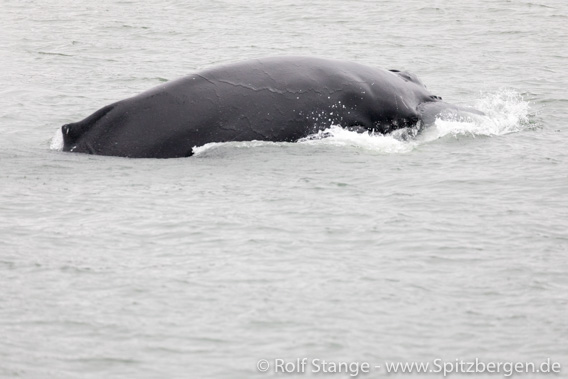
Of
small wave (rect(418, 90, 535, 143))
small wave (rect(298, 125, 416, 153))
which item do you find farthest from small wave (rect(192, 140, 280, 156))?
small wave (rect(418, 90, 535, 143))

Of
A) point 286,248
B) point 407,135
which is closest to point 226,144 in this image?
point 407,135

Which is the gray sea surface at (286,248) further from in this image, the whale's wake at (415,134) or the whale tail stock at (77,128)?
the whale tail stock at (77,128)

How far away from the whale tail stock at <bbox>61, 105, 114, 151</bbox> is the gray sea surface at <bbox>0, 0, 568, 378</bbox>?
0.49 ft

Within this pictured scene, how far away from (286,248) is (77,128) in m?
3.42

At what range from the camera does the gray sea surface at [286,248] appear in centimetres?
733

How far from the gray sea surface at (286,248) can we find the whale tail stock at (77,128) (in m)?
0.15

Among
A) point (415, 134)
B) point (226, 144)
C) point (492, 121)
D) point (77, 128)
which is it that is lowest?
point (492, 121)

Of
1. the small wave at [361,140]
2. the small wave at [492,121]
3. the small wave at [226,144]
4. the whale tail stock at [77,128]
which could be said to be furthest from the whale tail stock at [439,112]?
the whale tail stock at [77,128]

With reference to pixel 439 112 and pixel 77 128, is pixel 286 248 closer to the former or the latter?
pixel 77 128

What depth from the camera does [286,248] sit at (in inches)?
365

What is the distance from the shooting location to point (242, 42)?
23453mm

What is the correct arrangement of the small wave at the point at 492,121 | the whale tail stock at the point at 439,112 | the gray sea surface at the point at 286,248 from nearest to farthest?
1. the gray sea surface at the point at 286,248
2. the whale tail stock at the point at 439,112
3. the small wave at the point at 492,121

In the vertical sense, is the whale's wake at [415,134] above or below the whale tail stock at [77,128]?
below

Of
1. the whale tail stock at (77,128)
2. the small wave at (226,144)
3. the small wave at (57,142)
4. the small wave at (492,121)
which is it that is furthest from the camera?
the small wave at (492,121)
